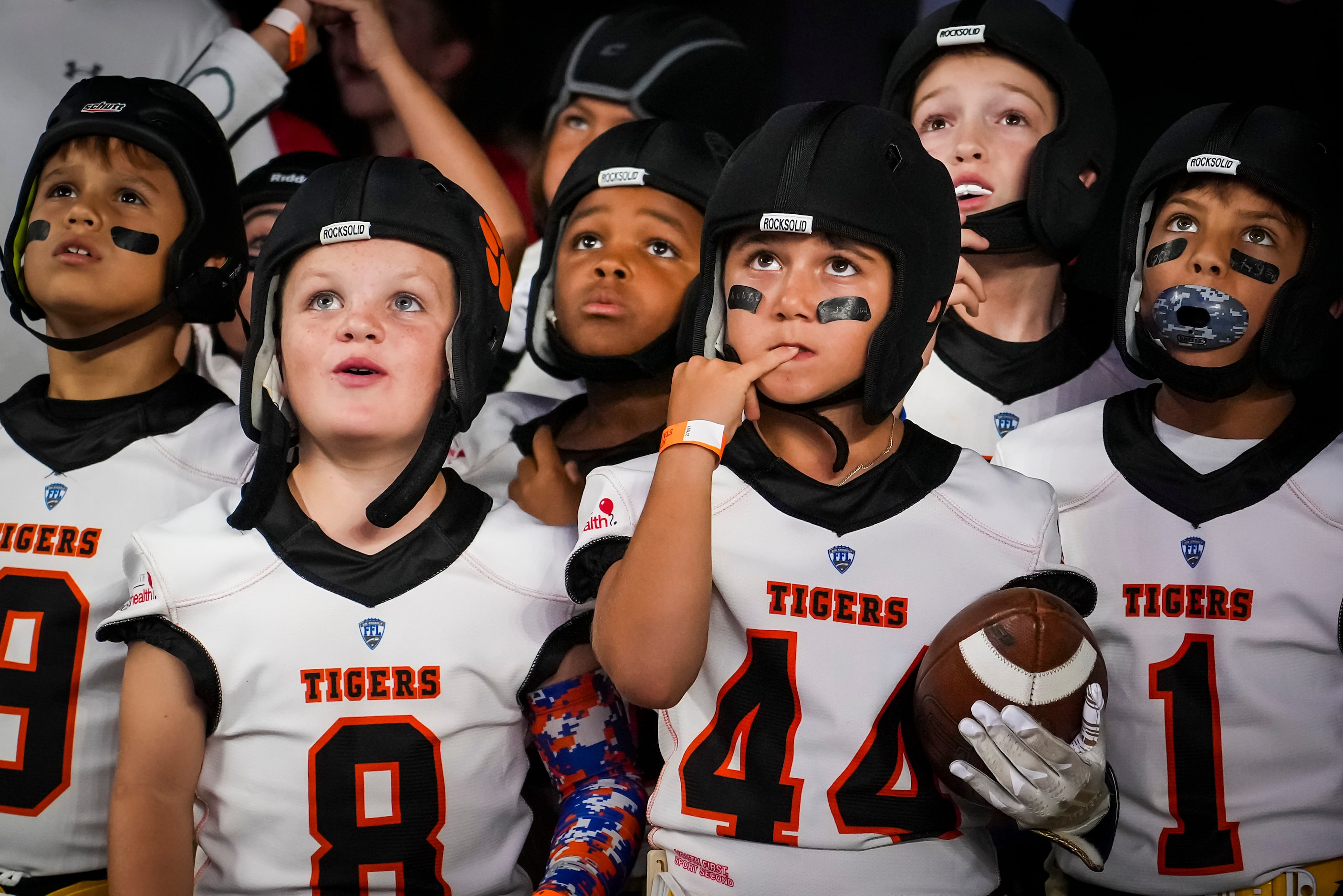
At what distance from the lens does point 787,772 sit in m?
2.28

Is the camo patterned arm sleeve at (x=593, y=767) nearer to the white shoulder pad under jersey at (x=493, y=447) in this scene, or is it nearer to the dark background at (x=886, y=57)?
the white shoulder pad under jersey at (x=493, y=447)

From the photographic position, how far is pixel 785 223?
227 centimetres

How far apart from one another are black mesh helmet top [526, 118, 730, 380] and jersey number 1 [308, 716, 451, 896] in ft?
3.40

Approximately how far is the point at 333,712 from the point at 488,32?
105 inches

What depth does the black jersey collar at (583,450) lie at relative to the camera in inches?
122

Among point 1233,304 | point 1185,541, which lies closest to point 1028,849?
point 1185,541

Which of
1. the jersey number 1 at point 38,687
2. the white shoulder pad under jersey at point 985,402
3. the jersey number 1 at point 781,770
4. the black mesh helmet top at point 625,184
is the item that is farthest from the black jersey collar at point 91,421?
the white shoulder pad under jersey at point 985,402

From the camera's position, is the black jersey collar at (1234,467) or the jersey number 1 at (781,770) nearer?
the jersey number 1 at (781,770)

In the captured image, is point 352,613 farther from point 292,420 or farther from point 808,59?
point 808,59

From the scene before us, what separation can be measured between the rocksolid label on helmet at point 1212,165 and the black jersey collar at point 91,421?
2.33 meters

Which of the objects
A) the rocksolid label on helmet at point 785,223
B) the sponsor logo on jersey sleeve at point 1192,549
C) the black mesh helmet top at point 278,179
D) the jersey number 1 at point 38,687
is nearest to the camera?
the rocksolid label on helmet at point 785,223

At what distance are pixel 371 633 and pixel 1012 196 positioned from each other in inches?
75.7

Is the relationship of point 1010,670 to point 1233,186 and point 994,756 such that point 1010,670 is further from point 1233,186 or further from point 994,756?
point 1233,186

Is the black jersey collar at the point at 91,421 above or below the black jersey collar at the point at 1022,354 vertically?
below
